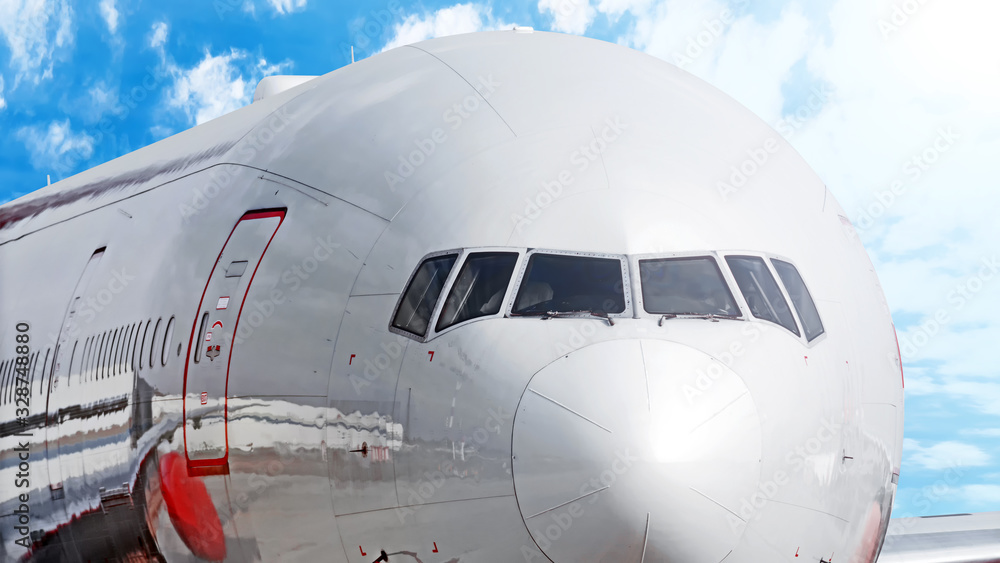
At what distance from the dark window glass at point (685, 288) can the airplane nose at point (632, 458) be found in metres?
0.44

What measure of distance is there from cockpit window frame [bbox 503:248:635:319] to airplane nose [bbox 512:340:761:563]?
1.07ft

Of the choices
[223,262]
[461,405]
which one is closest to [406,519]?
[461,405]

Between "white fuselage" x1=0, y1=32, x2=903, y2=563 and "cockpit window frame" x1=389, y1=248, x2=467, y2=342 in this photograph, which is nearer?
"white fuselage" x1=0, y1=32, x2=903, y2=563

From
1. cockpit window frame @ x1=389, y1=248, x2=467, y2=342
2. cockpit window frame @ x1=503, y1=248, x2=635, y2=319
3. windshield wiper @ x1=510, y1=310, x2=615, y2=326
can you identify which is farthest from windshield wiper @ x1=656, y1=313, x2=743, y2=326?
cockpit window frame @ x1=389, y1=248, x2=467, y2=342

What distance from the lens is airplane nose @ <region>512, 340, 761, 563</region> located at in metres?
5.55

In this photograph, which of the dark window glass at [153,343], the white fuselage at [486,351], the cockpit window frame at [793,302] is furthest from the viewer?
the dark window glass at [153,343]

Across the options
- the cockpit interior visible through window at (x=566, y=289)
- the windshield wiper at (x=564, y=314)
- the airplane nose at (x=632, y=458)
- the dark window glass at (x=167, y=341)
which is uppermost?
the dark window glass at (x=167, y=341)

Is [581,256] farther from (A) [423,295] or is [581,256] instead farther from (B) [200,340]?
(B) [200,340]

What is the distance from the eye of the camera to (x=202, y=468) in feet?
25.3

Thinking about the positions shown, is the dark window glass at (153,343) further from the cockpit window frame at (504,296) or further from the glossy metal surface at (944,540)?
the glossy metal surface at (944,540)

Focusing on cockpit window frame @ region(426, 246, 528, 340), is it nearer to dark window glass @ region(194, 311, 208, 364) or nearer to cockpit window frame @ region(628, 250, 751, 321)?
cockpit window frame @ region(628, 250, 751, 321)

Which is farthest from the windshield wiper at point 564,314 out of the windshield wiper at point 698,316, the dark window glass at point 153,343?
the dark window glass at point 153,343

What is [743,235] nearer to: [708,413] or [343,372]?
[708,413]

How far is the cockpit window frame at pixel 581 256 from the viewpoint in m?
6.18
